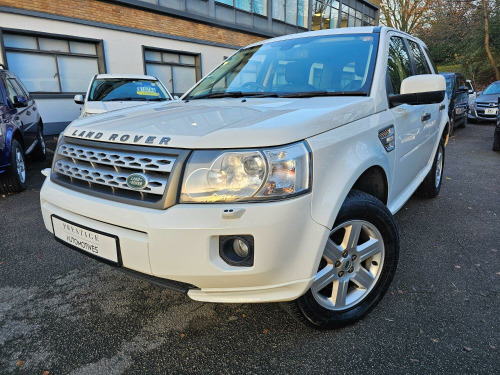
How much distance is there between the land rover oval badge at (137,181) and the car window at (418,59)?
3.01 meters

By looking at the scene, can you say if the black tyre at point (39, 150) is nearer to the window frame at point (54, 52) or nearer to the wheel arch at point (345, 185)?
the window frame at point (54, 52)

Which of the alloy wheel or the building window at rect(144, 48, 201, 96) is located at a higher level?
the building window at rect(144, 48, 201, 96)

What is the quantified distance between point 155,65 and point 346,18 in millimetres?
16289

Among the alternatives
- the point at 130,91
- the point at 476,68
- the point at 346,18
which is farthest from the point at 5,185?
the point at 476,68

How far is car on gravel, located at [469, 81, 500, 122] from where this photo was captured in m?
11.8

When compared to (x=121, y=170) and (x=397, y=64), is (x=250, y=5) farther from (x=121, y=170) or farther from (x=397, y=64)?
(x=121, y=170)

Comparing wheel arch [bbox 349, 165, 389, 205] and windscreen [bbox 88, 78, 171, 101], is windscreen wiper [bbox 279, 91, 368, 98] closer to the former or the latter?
wheel arch [bbox 349, 165, 389, 205]

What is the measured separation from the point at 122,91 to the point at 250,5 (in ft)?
38.7

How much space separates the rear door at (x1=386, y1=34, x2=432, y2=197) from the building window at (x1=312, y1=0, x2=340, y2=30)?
20040 mm

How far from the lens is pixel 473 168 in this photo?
6.38 meters

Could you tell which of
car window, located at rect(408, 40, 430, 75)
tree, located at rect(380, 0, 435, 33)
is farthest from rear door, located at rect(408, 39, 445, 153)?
tree, located at rect(380, 0, 435, 33)

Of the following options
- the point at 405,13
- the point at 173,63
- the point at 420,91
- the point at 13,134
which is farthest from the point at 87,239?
the point at 405,13

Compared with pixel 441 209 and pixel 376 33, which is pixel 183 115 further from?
pixel 441 209

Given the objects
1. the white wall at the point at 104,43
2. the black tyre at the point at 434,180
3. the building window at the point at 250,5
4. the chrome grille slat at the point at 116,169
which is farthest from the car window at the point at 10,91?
the building window at the point at 250,5
